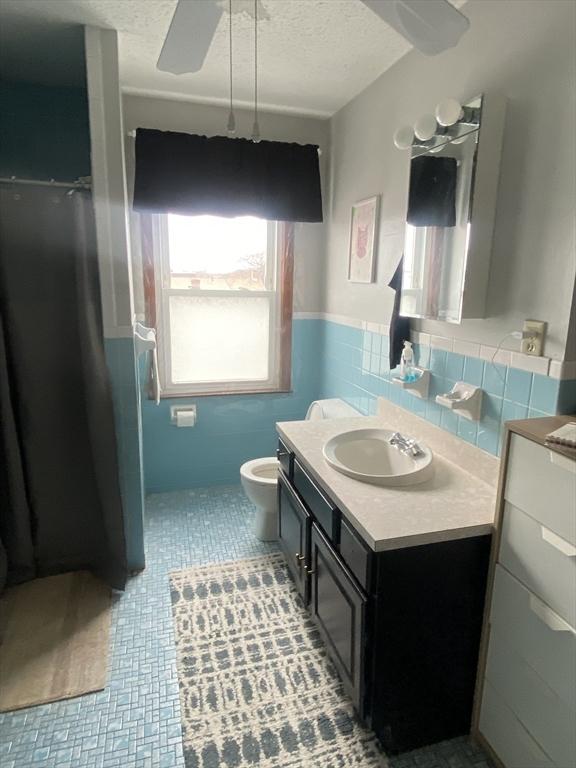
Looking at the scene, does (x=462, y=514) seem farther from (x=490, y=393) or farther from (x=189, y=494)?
(x=189, y=494)

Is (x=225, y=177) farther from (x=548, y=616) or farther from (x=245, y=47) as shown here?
(x=548, y=616)

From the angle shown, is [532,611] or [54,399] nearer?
[532,611]

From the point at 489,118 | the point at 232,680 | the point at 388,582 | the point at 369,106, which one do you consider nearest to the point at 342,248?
the point at 369,106

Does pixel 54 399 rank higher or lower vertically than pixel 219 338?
lower

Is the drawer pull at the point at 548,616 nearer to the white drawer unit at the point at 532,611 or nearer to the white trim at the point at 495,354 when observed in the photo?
the white drawer unit at the point at 532,611

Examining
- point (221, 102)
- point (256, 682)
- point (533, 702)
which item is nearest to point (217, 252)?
point (221, 102)

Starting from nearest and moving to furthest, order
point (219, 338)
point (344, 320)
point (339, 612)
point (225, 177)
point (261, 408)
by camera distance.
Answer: point (339, 612), point (225, 177), point (344, 320), point (219, 338), point (261, 408)

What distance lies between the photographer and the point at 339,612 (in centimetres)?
154

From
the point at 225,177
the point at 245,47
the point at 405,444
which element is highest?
the point at 245,47

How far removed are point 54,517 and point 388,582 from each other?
5.50ft

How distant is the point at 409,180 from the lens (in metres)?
1.90

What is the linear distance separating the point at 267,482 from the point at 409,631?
1170 millimetres

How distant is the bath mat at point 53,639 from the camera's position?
1669mm

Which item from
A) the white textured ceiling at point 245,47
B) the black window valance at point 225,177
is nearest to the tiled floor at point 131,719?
the black window valance at point 225,177
